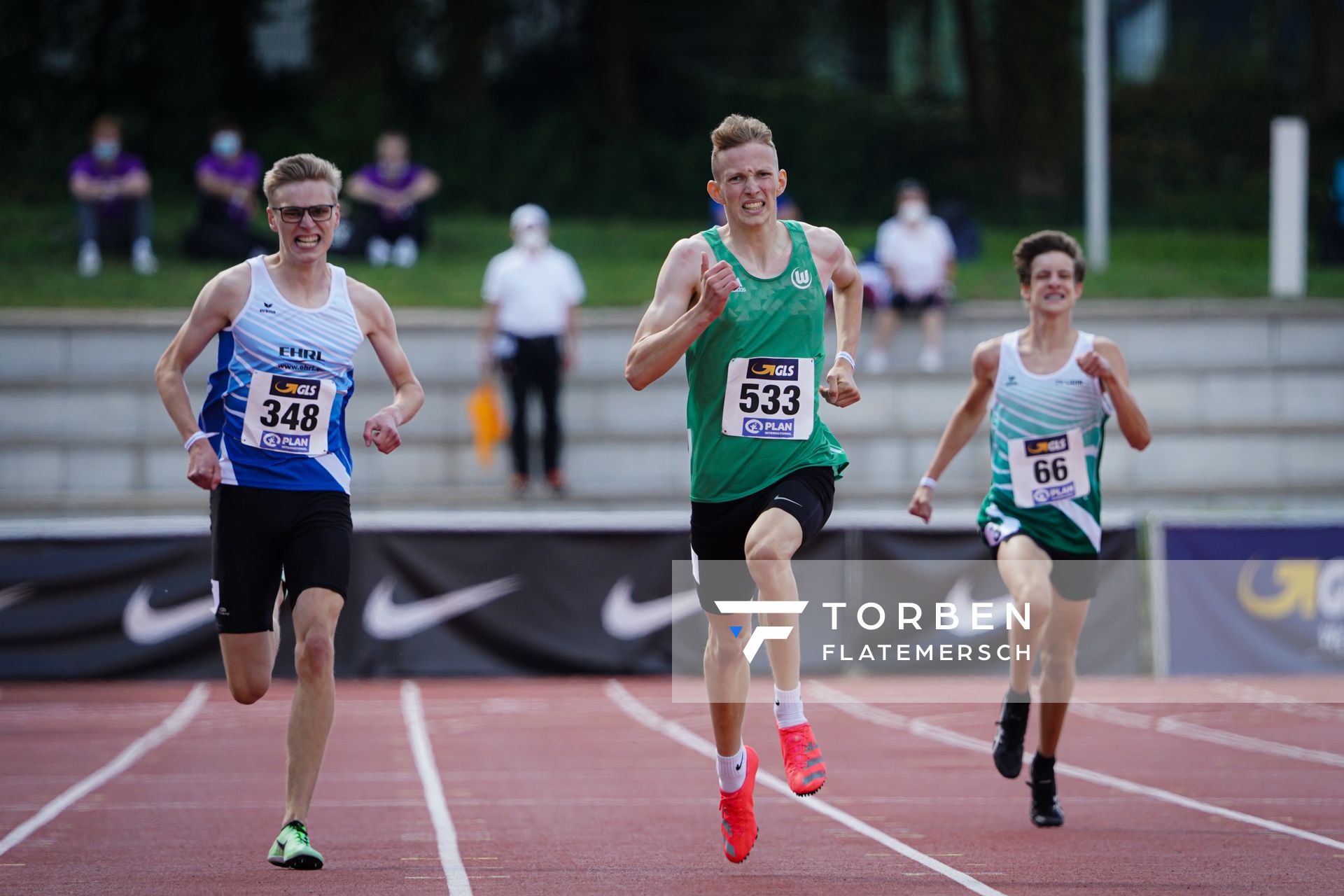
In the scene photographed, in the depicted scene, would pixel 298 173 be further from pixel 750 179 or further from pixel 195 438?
pixel 750 179

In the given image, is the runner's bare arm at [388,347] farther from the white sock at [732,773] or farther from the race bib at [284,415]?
the white sock at [732,773]

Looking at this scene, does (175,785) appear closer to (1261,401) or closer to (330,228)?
(330,228)

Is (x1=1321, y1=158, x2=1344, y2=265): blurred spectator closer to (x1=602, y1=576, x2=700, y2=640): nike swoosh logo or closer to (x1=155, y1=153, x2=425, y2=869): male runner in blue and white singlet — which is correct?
(x1=602, y1=576, x2=700, y2=640): nike swoosh logo

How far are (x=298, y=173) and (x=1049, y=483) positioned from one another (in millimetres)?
3250

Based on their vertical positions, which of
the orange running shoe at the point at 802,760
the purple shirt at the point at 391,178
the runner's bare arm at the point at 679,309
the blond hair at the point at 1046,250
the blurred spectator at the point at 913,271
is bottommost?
the orange running shoe at the point at 802,760

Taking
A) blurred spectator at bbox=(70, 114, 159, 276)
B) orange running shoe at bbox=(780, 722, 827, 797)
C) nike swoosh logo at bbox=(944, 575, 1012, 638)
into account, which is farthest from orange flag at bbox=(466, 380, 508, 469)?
orange running shoe at bbox=(780, 722, 827, 797)

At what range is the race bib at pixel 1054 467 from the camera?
721cm

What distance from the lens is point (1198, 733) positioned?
1083 cm

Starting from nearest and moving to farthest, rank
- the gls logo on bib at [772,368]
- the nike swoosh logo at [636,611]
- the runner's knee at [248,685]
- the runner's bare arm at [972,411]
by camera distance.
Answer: the gls logo on bib at [772,368], the runner's knee at [248,685], the runner's bare arm at [972,411], the nike swoosh logo at [636,611]

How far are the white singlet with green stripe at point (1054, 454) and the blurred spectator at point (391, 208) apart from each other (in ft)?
38.3

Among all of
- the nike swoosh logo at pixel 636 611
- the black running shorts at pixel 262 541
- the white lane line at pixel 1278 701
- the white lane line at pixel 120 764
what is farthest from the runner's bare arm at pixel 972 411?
the nike swoosh logo at pixel 636 611

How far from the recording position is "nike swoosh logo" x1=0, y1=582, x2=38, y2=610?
12.9 metres

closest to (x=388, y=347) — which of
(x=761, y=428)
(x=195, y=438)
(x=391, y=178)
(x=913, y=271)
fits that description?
(x=195, y=438)

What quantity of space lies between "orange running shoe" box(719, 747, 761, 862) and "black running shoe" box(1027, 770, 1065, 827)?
5.09 feet
